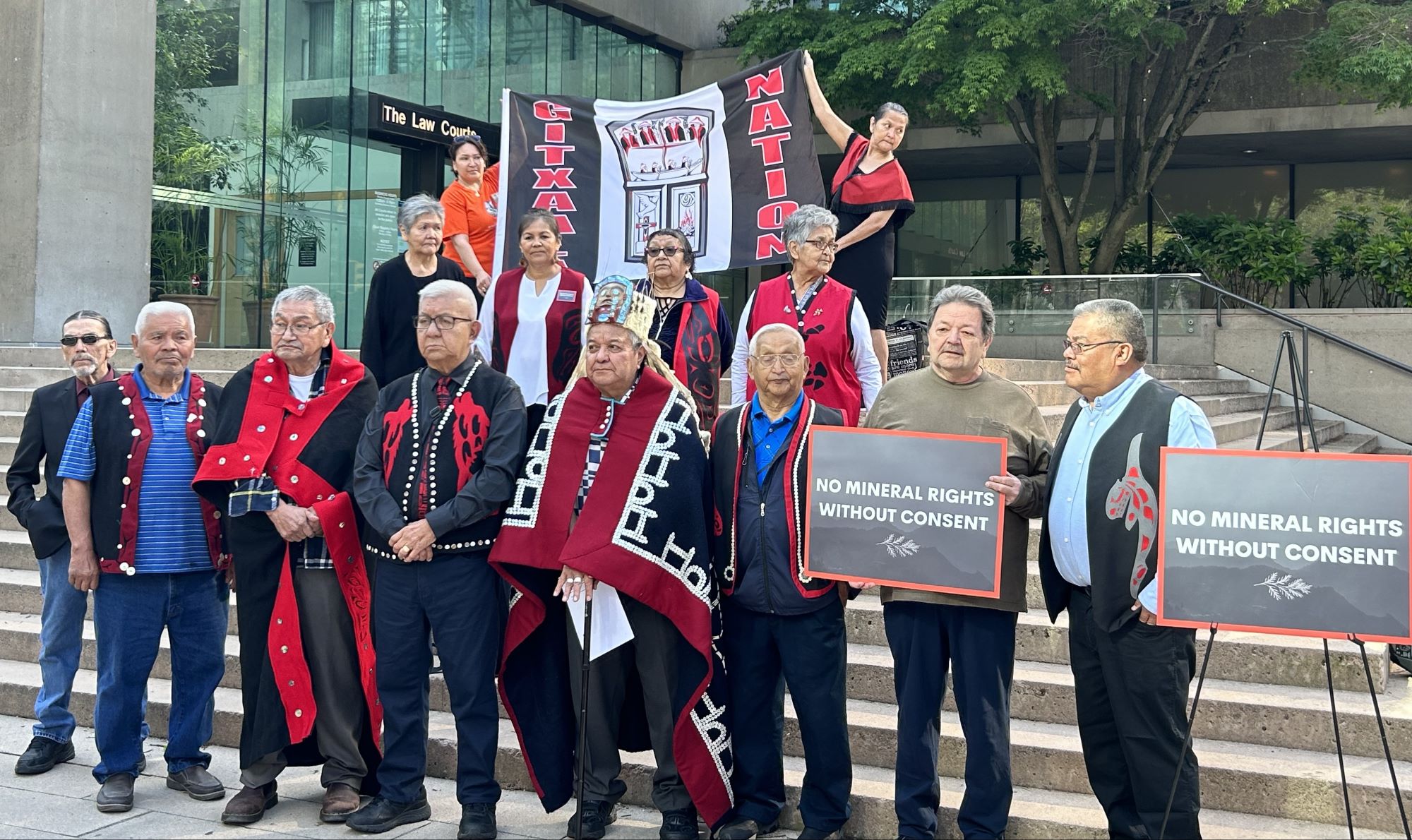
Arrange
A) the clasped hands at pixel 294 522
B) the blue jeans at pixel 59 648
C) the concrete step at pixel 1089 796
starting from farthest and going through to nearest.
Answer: the blue jeans at pixel 59 648
the clasped hands at pixel 294 522
the concrete step at pixel 1089 796

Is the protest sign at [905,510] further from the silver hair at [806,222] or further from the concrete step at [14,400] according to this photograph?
the concrete step at [14,400]

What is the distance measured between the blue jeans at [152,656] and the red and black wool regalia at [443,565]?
956mm

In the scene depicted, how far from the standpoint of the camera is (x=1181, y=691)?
13.5 feet

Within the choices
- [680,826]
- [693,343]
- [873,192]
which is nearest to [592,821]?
[680,826]

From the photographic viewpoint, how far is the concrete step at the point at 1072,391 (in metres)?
10.8

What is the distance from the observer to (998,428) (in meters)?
4.52

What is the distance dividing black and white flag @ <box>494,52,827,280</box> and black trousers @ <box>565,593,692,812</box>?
3.73 meters

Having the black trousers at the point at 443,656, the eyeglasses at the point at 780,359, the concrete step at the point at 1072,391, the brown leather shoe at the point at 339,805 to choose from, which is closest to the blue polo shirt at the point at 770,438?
the eyeglasses at the point at 780,359

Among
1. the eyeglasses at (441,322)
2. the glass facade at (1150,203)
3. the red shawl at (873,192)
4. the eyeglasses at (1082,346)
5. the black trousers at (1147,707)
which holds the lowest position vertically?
the black trousers at (1147,707)

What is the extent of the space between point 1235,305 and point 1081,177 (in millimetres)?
13012

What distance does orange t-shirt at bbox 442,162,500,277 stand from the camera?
7.74 meters

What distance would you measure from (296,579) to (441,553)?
69 cm

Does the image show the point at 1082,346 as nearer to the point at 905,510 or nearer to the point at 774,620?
the point at 905,510

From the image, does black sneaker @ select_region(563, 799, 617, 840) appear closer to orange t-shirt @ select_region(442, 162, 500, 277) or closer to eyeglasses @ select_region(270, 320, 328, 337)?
eyeglasses @ select_region(270, 320, 328, 337)
